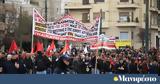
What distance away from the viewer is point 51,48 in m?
28.2

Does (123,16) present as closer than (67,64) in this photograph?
No

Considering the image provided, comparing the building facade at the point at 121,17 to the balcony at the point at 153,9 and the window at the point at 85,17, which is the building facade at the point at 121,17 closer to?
the window at the point at 85,17

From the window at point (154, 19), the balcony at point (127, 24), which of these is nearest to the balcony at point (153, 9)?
the window at point (154, 19)

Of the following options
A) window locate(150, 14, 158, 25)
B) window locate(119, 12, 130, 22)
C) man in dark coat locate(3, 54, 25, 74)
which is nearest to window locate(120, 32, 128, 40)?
window locate(119, 12, 130, 22)

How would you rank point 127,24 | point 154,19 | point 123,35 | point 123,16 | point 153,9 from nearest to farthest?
point 127,24, point 123,35, point 123,16, point 153,9, point 154,19

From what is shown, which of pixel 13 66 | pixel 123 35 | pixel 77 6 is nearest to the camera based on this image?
pixel 13 66

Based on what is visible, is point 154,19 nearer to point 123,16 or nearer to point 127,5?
point 123,16

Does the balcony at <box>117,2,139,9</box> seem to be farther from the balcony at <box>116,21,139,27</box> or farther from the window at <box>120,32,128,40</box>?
the window at <box>120,32,128,40</box>

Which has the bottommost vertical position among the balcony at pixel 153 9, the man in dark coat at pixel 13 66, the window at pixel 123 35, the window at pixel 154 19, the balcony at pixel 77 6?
the window at pixel 123 35

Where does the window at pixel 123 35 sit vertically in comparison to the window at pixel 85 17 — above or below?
below

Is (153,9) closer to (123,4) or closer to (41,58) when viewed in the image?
(123,4)

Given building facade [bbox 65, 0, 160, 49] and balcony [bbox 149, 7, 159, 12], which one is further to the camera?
balcony [bbox 149, 7, 159, 12]

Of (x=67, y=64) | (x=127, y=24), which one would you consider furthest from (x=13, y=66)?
(x=127, y=24)

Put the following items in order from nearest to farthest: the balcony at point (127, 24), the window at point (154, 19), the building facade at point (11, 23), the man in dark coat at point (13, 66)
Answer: the man in dark coat at point (13, 66) → the building facade at point (11, 23) → the balcony at point (127, 24) → the window at point (154, 19)
